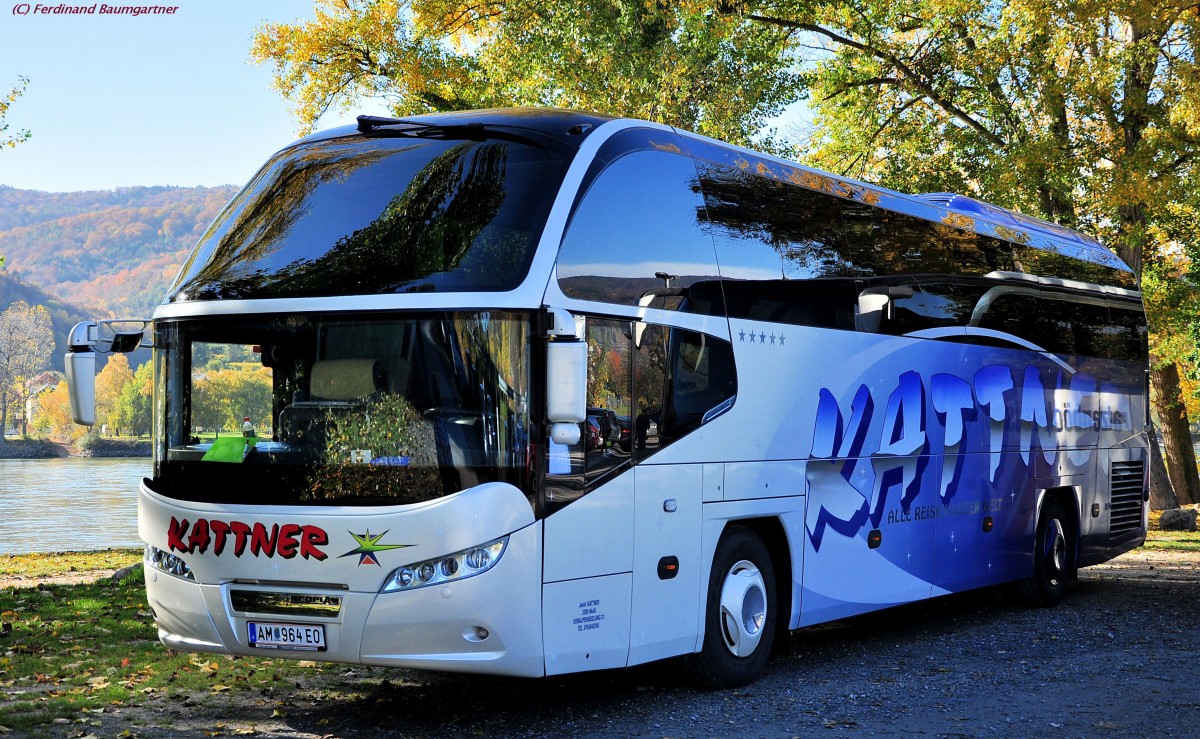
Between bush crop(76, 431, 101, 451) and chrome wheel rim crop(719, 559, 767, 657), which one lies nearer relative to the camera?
chrome wheel rim crop(719, 559, 767, 657)

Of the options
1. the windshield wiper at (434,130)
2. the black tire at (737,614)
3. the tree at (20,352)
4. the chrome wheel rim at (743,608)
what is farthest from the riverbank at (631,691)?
the tree at (20,352)

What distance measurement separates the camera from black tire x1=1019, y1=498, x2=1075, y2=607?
13438 millimetres

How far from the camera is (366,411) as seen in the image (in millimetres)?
6949

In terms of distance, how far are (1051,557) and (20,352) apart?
113499mm

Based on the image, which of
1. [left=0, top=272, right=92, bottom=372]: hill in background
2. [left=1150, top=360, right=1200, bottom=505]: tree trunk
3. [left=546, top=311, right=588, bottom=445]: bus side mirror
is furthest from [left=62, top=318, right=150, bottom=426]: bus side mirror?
[left=0, top=272, right=92, bottom=372]: hill in background

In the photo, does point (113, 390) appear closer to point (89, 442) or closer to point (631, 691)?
point (89, 442)

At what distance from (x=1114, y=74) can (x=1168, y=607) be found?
9969 millimetres

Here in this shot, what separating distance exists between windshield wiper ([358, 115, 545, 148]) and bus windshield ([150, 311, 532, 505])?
1.45m

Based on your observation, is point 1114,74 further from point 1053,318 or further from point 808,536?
point 808,536

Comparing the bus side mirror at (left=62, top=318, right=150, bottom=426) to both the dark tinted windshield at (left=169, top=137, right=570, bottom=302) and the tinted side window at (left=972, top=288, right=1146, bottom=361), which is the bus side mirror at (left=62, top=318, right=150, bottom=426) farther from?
the tinted side window at (left=972, top=288, right=1146, bottom=361)

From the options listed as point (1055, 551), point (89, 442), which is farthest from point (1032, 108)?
point (89, 442)

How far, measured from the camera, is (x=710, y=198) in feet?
29.1

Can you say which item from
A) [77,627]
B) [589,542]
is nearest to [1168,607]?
[589,542]

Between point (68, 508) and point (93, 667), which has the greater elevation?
point (93, 667)
